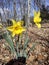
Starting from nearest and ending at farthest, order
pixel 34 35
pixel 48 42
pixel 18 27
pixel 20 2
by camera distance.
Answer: pixel 18 27, pixel 48 42, pixel 34 35, pixel 20 2

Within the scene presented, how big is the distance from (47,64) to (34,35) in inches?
71.0

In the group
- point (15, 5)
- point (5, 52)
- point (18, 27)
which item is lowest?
point (5, 52)

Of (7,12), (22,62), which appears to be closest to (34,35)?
(22,62)

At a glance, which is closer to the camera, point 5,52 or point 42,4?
point 5,52

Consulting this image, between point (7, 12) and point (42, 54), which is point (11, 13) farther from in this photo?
point (42, 54)

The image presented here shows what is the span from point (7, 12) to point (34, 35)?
2635mm

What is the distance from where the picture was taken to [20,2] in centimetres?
821

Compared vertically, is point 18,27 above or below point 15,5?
above

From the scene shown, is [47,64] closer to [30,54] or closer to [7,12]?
[30,54]

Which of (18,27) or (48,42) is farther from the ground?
(18,27)

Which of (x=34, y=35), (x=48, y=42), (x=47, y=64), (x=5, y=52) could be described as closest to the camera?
(x=47, y=64)

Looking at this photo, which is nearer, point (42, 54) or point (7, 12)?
point (42, 54)

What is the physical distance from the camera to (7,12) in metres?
7.94

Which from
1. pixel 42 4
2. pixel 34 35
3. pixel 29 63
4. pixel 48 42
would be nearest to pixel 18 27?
pixel 29 63
